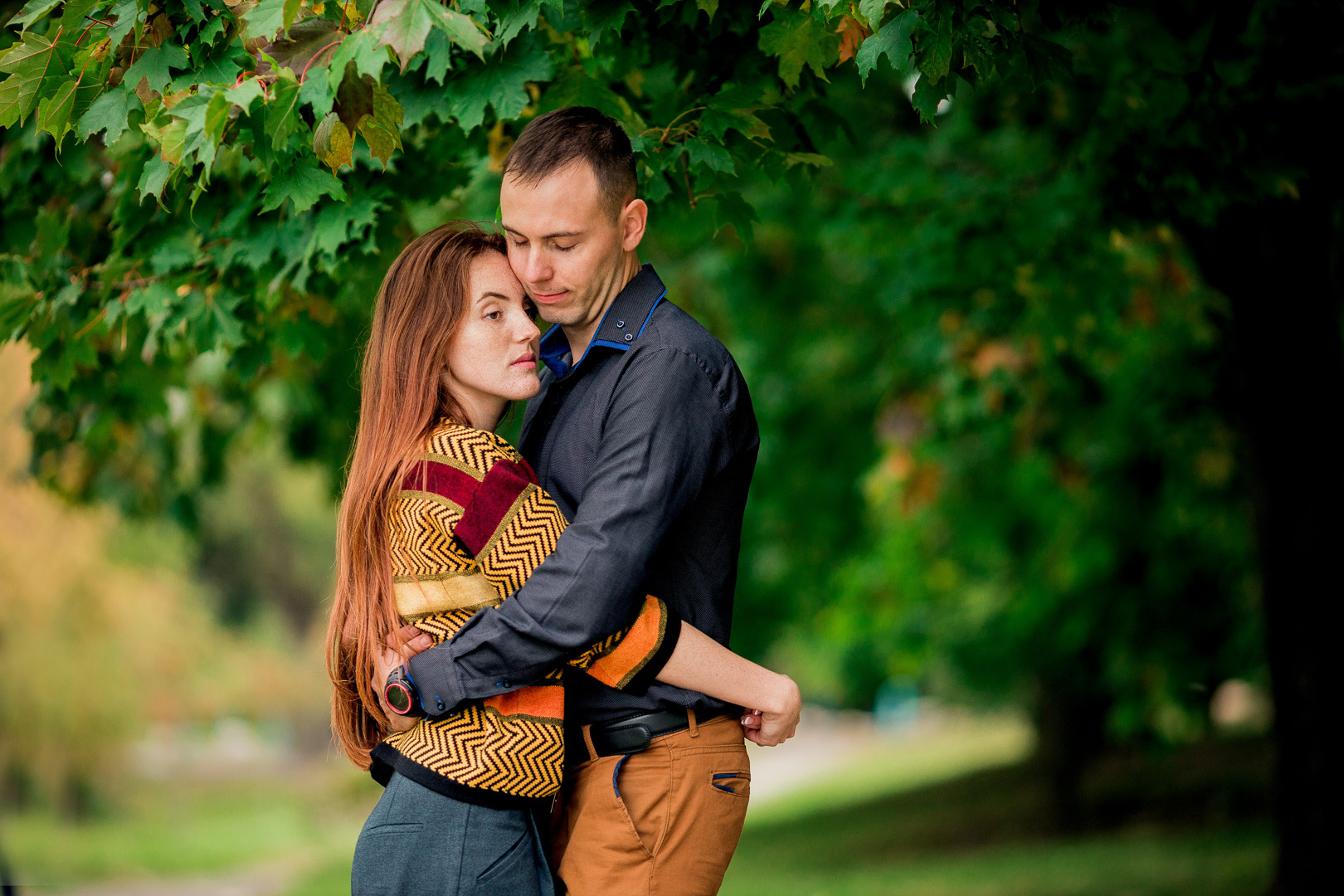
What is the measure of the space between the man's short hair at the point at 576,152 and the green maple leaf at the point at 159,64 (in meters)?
0.81

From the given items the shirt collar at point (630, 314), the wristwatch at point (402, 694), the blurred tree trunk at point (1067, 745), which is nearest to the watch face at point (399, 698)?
the wristwatch at point (402, 694)

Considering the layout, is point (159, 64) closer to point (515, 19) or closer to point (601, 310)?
point (515, 19)

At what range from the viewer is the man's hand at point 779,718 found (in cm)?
247

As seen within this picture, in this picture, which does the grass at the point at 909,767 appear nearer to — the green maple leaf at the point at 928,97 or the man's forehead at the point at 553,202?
the green maple leaf at the point at 928,97

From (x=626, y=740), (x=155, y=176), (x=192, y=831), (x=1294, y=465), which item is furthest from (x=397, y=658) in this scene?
(x=192, y=831)

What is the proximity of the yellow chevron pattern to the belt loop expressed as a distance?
0.11m

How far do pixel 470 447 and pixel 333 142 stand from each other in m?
0.80

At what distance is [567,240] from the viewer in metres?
2.54

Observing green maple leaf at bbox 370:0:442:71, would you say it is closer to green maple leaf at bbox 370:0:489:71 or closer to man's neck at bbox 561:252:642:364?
green maple leaf at bbox 370:0:489:71

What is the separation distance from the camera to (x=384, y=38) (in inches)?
96.0

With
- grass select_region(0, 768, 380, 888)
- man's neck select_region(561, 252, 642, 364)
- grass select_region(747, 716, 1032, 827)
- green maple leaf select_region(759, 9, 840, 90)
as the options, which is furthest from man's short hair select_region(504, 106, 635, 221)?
grass select_region(747, 716, 1032, 827)

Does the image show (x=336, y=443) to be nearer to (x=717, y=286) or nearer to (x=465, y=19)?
(x=717, y=286)

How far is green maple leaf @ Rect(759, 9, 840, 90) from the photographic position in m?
3.03

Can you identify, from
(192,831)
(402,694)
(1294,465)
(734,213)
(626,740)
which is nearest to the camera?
(402,694)
